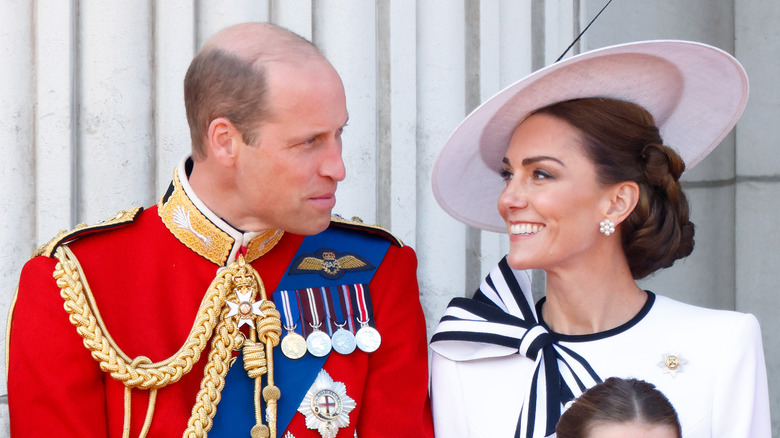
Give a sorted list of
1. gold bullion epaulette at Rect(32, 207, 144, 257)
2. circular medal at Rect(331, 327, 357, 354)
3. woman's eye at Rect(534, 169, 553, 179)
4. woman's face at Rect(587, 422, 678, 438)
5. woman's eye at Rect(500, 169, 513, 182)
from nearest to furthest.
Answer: woman's face at Rect(587, 422, 678, 438) < gold bullion epaulette at Rect(32, 207, 144, 257) < circular medal at Rect(331, 327, 357, 354) < woman's eye at Rect(534, 169, 553, 179) < woman's eye at Rect(500, 169, 513, 182)

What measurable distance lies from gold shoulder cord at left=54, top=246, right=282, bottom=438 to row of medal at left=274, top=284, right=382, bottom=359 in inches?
2.1

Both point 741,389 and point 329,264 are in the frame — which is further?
point 329,264

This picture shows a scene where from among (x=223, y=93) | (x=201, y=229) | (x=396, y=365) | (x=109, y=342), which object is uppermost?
(x=223, y=93)

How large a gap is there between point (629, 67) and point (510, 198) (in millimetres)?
451

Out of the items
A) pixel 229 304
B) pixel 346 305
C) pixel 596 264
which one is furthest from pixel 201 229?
pixel 596 264

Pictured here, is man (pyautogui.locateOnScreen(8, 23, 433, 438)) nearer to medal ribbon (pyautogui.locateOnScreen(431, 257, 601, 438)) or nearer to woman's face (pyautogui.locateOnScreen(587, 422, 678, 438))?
medal ribbon (pyautogui.locateOnScreen(431, 257, 601, 438))

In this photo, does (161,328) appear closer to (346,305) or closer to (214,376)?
(214,376)

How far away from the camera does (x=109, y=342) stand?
2424 mm

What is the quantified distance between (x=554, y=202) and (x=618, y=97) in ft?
1.25

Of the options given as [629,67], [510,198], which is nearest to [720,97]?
[629,67]

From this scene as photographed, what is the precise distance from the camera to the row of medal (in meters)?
2.62

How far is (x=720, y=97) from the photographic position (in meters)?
2.87

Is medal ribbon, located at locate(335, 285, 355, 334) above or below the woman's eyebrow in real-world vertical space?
below

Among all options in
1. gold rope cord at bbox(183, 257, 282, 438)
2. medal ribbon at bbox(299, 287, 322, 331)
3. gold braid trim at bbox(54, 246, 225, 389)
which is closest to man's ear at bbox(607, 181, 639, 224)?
medal ribbon at bbox(299, 287, 322, 331)
